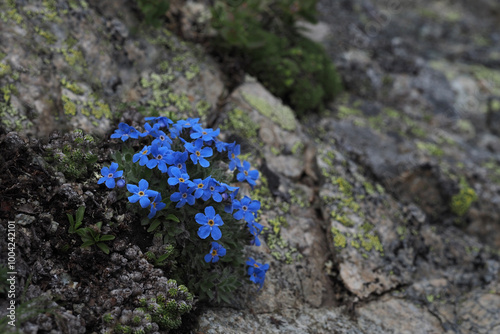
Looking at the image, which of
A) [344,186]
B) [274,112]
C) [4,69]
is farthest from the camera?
[274,112]

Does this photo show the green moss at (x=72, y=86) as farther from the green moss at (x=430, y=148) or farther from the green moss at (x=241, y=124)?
the green moss at (x=430, y=148)

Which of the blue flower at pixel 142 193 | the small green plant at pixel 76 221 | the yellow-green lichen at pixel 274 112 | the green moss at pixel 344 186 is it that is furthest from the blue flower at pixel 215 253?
the yellow-green lichen at pixel 274 112

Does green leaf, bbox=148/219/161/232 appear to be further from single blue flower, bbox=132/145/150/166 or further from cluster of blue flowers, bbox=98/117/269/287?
single blue flower, bbox=132/145/150/166

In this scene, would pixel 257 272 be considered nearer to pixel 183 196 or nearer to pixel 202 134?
Result: pixel 183 196

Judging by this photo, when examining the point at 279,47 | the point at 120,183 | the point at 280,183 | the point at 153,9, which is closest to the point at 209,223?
the point at 120,183

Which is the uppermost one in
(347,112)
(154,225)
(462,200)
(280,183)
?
(154,225)

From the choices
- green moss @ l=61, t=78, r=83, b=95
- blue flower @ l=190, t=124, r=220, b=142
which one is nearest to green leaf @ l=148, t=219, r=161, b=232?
blue flower @ l=190, t=124, r=220, b=142
